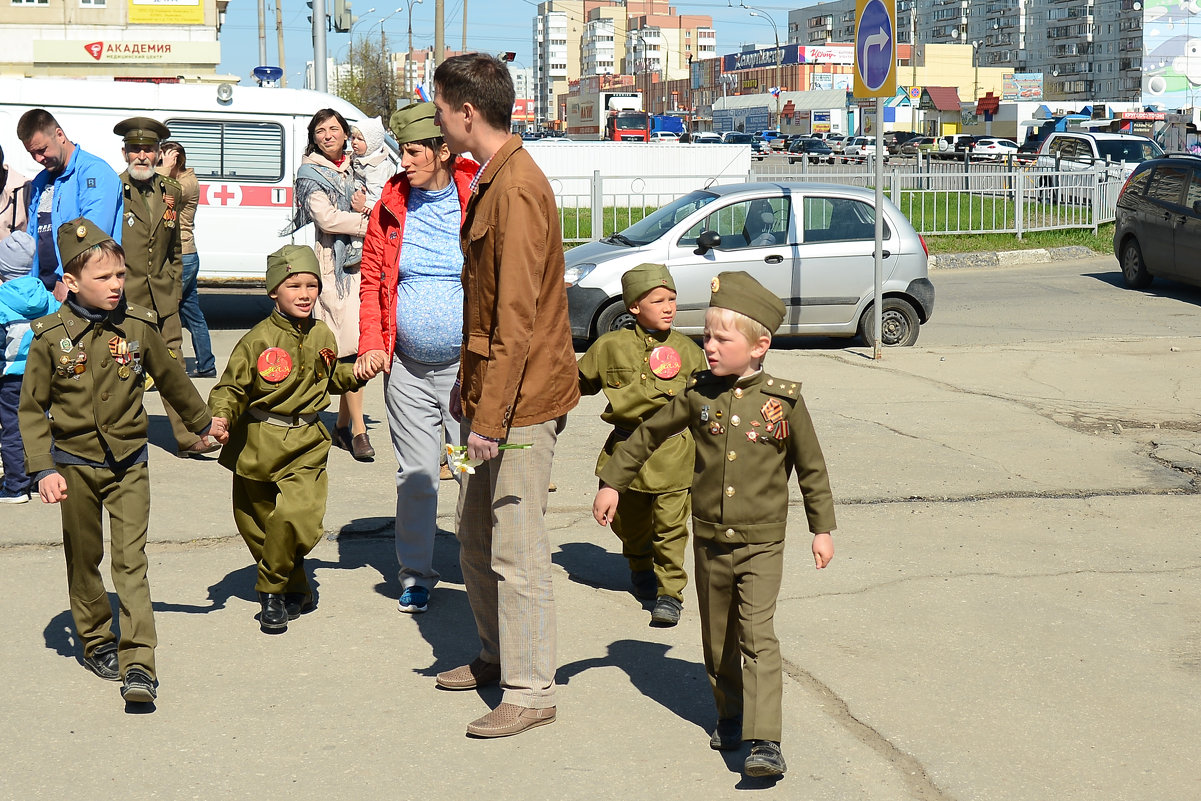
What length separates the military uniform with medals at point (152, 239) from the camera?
7.78 m

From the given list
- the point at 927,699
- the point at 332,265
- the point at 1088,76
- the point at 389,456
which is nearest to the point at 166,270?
the point at 332,265

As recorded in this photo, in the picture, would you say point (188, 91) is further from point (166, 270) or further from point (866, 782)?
point (866, 782)

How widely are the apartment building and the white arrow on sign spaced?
100 feet

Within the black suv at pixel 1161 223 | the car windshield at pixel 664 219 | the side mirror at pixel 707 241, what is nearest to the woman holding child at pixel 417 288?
the side mirror at pixel 707 241

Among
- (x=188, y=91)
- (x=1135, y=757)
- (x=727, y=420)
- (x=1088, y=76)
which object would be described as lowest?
(x=1135, y=757)

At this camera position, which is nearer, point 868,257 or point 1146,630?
point 1146,630

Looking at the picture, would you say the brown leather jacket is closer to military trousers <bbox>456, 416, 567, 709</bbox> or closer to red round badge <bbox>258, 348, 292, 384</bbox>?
military trousers <bbox>456, 416, 567, 709</bbox>

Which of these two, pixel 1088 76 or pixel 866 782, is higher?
pixel 1088 76

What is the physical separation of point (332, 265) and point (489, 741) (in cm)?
440

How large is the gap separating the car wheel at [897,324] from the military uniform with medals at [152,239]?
657 cm

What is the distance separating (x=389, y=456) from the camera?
800 cm

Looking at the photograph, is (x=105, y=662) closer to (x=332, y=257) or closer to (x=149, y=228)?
(x=332, y=257)

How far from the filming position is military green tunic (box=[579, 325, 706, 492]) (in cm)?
524

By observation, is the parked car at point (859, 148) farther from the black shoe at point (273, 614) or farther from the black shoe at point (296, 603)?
the black shoe at point (273, 614)
